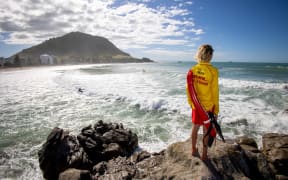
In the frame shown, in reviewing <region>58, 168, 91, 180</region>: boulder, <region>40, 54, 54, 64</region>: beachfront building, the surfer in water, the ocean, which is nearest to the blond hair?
the surfer in water

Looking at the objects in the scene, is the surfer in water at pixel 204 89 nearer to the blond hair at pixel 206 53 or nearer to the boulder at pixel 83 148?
the blond hair at pixel 206 53

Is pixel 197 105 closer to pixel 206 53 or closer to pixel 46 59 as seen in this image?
pixel 206 53

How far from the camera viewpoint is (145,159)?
479cm

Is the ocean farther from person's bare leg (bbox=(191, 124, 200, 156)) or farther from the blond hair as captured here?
the blond hair

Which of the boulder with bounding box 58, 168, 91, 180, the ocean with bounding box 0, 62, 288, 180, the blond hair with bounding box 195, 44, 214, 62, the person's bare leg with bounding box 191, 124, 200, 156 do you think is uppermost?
the blond hair with bounding box 195, 44, 214, 62

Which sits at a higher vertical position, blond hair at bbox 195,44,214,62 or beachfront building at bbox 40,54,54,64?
beachfront building at bbox 40,54,54,64

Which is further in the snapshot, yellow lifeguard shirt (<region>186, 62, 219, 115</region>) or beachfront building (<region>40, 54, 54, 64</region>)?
beachfront building (<region>40, 54, 54, 64</region>)

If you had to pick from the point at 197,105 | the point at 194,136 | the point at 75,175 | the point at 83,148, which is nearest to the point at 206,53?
the point at 197,105

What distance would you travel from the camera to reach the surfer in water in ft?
10.1

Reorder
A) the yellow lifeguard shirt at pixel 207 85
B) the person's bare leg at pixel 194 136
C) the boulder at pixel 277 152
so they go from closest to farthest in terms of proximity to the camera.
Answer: the yellow lifeguard shirt at pixel 207 85 → the person's bare leg at pixel 194 136 → the boulder at pixel 277 152

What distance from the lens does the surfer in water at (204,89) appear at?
307 cm

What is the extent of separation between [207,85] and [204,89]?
9 cm

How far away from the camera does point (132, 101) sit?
12562 mm

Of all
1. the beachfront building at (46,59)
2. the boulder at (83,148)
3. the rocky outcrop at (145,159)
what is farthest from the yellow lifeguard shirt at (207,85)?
the beachfront building at (46,59)
